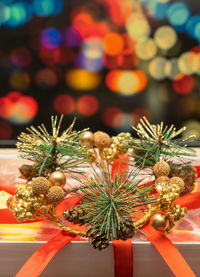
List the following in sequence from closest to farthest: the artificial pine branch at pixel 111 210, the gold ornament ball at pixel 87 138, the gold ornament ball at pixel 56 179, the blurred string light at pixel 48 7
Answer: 1. the artificial pine branch at pixel 111 210
2. the gold ornament ball at pixel 56 179
3. the gold ornament ball at pixel 87 138
4. the blurred string light at pixel 48 7

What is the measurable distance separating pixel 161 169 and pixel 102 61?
805mm

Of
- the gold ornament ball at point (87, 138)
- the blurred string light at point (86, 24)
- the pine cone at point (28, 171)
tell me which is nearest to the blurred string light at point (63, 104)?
the blurred string light at point (86, 24)

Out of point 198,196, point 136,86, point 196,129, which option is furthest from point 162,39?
point 198,196

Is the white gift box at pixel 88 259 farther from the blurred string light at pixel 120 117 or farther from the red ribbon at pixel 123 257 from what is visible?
the blurred string light at pixel 120 117

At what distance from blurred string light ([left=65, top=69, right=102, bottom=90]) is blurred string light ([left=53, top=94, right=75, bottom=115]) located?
43mm

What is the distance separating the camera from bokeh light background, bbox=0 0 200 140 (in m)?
1.19

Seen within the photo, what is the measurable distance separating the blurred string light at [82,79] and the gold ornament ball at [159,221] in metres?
0.84

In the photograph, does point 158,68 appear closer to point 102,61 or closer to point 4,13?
point 102,61

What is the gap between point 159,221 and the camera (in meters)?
0.43

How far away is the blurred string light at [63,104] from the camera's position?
4.04ft

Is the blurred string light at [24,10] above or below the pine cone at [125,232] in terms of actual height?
above

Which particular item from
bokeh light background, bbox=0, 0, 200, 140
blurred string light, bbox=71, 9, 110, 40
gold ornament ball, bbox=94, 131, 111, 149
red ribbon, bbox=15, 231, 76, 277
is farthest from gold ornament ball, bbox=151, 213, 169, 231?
blurred string light, bbox=71, 9, 110, 40

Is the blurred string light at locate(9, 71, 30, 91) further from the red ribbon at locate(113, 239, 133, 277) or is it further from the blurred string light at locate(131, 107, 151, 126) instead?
the red ribbon at locate(113, 239, 133, 277)

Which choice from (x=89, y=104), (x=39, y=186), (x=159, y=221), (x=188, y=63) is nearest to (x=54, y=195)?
(x=39, y=186)
